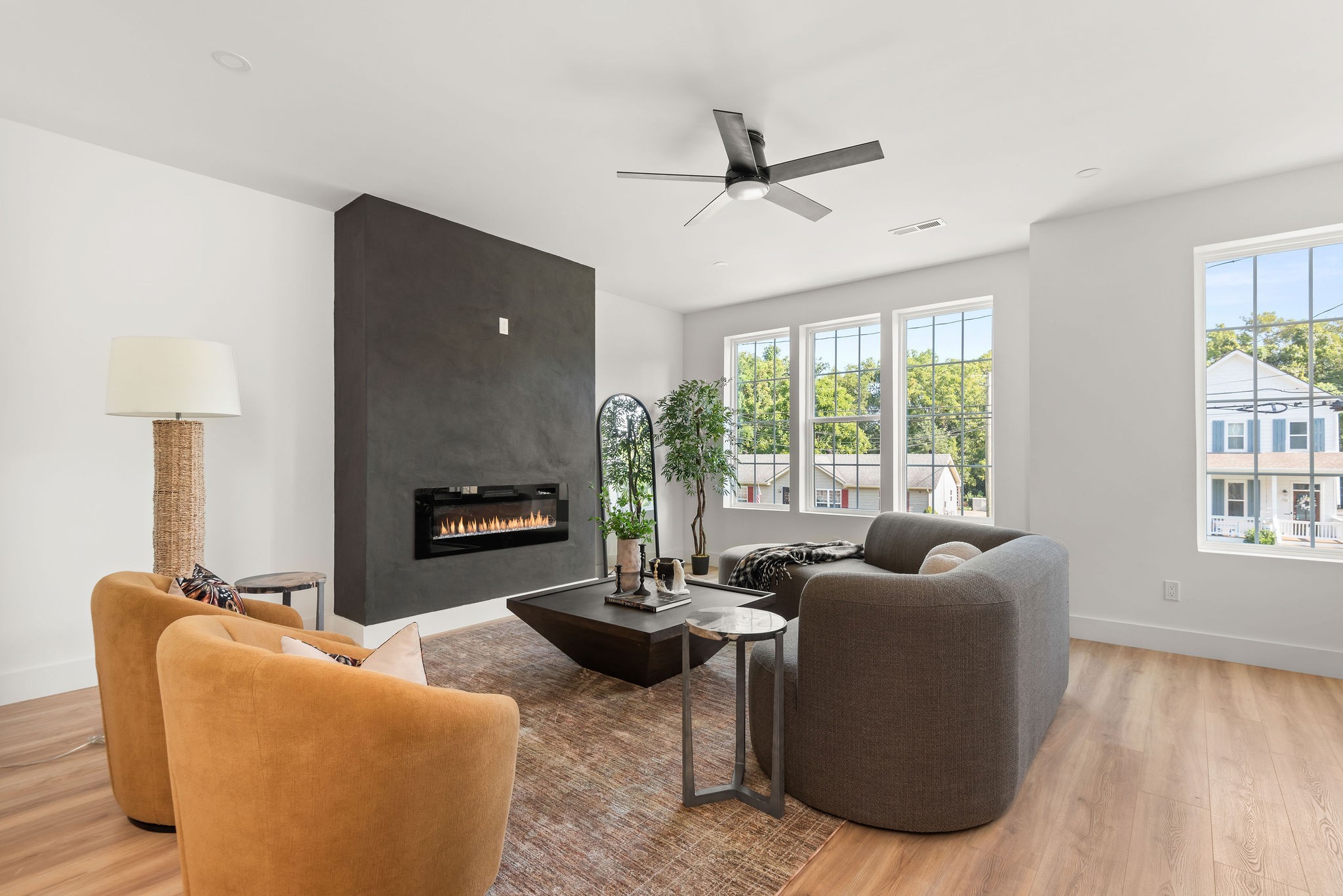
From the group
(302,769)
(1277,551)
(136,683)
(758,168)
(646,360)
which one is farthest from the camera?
(646,360)

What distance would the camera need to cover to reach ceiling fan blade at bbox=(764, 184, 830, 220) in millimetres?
3100

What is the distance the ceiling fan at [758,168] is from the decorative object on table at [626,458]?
299cm

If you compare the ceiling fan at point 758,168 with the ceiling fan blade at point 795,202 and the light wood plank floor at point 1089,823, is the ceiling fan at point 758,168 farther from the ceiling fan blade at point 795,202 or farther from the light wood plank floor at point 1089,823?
the light wood plank floor at point 1089,823

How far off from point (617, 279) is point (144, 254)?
10.9 feet

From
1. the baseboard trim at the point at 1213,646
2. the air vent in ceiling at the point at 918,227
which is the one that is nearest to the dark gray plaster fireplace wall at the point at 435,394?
the air vent in ceiling at the point at 918,227

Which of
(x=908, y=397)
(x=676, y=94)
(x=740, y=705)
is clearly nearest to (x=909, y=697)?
(x=740, y=705)

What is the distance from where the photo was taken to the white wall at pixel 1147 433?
3.47m

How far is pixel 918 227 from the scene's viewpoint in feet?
14.2

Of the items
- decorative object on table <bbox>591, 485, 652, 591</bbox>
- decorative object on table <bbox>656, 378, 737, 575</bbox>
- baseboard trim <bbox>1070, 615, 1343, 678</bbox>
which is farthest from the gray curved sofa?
decorative object on table <bbox>656, 378, 737, 575</bbox>

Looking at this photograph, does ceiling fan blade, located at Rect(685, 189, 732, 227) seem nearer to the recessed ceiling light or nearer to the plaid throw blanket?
the recessed ceiling light

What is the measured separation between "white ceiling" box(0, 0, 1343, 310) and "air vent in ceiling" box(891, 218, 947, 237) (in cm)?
18

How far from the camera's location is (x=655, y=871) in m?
1.74

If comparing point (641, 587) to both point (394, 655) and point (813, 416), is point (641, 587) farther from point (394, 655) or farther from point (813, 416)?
point (813, 416)

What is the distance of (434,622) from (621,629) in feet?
6.48
